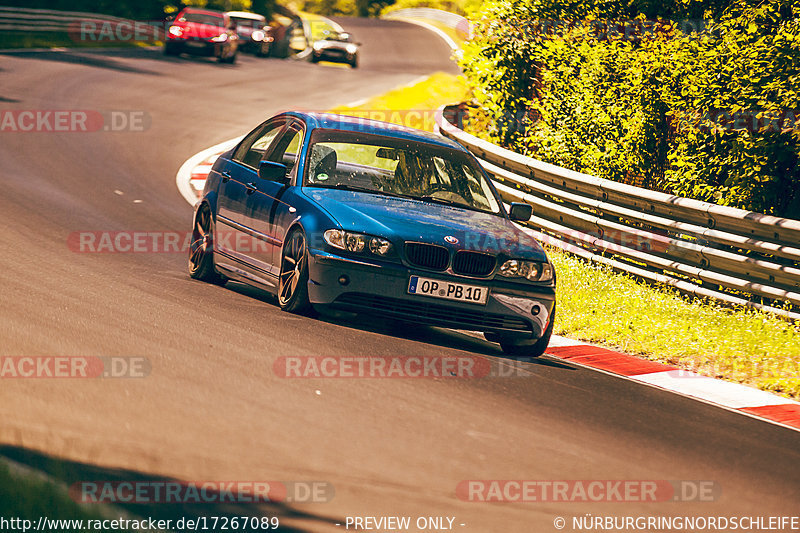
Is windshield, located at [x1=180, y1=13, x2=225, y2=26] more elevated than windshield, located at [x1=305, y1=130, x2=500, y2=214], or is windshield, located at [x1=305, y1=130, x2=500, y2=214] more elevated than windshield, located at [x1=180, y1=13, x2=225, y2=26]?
windshield, located at [x1=305, y1=130, x2=500, y2=214]

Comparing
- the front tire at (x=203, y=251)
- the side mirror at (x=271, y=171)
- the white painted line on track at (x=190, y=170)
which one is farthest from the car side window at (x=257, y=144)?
the white painted line on track at (x=190, y=170)

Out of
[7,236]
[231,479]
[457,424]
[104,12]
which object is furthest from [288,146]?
[104,12]

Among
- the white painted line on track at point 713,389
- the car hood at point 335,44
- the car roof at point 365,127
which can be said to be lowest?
the car hood at point 335,44

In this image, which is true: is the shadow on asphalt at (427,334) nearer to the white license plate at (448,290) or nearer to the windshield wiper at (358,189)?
the white license plate at (448,290)

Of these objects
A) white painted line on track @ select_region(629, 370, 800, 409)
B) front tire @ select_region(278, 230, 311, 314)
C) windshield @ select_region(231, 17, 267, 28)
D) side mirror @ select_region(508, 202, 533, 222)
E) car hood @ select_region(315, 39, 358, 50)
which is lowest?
car hood @ select_region(315, 39, 358, 50)

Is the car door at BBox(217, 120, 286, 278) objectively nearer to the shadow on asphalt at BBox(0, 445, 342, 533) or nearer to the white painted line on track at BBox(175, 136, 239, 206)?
the shadow on asphalt at BBox(0, 445, 342, 533)

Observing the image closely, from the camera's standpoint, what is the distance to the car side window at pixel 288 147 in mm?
9102

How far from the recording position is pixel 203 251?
32.6ft

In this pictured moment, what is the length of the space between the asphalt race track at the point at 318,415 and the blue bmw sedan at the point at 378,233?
28 centimetres

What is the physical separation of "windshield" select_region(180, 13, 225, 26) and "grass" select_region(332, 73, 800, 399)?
29.2m

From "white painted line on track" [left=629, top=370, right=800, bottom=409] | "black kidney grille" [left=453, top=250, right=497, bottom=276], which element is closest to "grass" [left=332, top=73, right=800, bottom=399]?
"white painted line on track" [left=629, top=370, right=800, bottom=409]

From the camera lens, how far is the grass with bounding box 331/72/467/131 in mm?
22703

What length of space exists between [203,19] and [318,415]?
34705 mm

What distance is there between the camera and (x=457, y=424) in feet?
19.3
